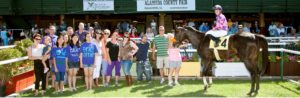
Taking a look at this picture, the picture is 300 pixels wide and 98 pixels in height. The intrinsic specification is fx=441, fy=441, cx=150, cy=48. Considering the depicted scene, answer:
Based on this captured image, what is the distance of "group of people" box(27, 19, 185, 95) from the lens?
10117 millimetres

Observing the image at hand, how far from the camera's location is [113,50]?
36.6 ft

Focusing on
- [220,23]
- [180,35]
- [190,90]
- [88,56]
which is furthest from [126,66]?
[220,23]

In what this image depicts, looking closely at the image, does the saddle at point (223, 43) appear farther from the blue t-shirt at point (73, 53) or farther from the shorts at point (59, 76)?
the shorts at point (59, 76)

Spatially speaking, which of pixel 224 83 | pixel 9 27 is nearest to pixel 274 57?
pixel 224 83

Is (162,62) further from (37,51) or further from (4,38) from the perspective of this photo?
(4,38)

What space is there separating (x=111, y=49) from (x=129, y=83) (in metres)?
1.02

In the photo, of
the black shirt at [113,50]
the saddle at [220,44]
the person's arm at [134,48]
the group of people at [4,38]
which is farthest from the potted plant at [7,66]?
the group of people at [4,38]

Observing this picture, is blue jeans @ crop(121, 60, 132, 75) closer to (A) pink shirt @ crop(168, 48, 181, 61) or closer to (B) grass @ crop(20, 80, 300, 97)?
(B) grass @ crop(20, 80, 300, 97)

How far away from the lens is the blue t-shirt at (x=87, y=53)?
10.4 metres

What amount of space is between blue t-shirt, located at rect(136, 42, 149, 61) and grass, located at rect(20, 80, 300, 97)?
74 centimetres

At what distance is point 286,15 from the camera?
89.8ft

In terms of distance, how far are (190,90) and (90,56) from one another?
2506 mm

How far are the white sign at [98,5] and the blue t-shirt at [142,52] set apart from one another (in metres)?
12.8

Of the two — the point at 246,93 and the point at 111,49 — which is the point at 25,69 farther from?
the point at 246,93
